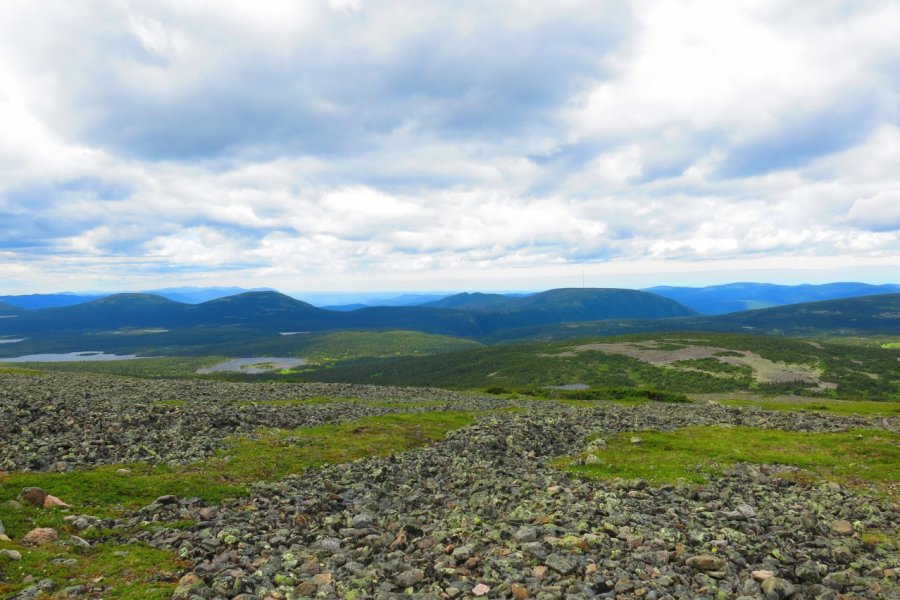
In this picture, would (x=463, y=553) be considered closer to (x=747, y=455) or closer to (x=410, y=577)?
(x=410, y=577)

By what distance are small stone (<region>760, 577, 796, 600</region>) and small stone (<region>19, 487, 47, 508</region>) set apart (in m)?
26.7

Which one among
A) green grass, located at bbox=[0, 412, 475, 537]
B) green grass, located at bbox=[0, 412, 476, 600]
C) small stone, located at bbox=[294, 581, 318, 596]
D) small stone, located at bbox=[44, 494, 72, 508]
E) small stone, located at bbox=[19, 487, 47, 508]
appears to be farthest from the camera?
green grass, located at bbox=[0, 412, 475, 537]

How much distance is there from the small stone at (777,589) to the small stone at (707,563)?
1.26 metres

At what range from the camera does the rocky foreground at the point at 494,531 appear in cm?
1377

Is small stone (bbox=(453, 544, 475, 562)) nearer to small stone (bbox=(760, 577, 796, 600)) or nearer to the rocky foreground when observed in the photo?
the rocky foreground

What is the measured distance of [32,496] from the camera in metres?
18.5

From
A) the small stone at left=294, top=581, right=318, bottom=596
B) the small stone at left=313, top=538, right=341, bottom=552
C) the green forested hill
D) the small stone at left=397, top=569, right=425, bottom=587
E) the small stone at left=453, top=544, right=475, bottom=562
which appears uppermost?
the small stone at left=294, top=581, right=318, bottom=596

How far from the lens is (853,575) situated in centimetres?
1434

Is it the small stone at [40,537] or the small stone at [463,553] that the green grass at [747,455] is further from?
the small stone at [40,537]

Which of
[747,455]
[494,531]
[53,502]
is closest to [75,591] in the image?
[53,502]

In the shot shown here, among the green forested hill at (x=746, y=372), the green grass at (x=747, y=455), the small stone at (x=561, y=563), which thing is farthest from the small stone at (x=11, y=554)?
the green forested hill at (x=746, y=372)

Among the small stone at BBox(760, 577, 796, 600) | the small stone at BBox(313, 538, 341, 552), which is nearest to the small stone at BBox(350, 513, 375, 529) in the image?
the small stone at BBox(313, 538, 341, 552)

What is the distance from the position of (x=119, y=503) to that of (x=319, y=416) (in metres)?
28.0

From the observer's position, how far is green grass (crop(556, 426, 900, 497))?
92.0 feet
